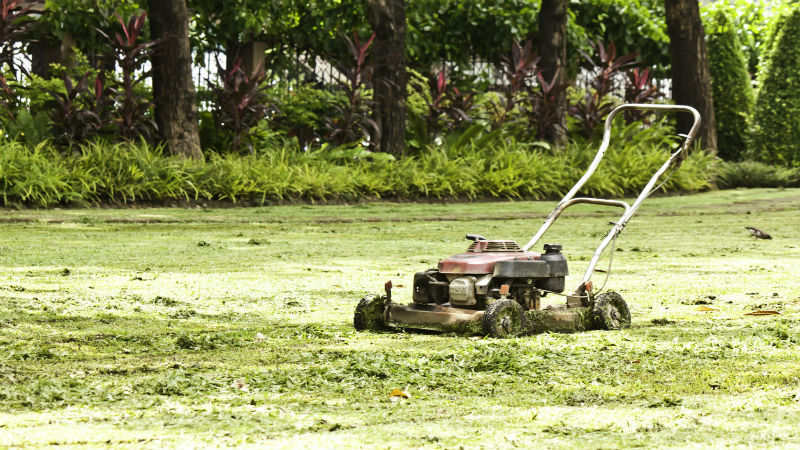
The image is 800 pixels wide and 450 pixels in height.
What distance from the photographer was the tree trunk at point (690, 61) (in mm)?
15984

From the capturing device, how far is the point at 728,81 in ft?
61.2

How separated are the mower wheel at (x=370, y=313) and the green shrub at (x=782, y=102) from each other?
48.3 ft

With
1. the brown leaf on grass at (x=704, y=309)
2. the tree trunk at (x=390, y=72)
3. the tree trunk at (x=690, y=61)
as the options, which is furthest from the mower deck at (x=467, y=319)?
the tree trunk at (x=690, y=61)

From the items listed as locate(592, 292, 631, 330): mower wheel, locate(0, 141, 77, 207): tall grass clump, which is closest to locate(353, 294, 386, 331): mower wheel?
locate(592, 292, 631, 330): mower wheel

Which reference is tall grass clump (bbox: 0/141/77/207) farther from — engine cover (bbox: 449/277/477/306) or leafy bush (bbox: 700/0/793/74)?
leafy bush (bbox: 700/0/793/74)

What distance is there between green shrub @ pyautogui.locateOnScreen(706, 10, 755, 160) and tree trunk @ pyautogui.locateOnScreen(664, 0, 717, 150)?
2.37m

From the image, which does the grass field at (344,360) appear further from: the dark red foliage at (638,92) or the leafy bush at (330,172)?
the dark red foliage at (638,92)

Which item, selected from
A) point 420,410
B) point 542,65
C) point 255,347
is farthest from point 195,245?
point 542,65

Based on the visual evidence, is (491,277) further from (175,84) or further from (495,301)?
(175,84)

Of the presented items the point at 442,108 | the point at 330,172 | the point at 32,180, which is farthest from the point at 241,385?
the point at 442,108

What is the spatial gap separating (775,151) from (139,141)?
421 inches

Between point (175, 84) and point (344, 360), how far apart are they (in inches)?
356

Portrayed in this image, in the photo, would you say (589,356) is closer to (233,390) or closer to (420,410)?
(420,410)

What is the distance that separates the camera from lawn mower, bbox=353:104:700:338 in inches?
159
